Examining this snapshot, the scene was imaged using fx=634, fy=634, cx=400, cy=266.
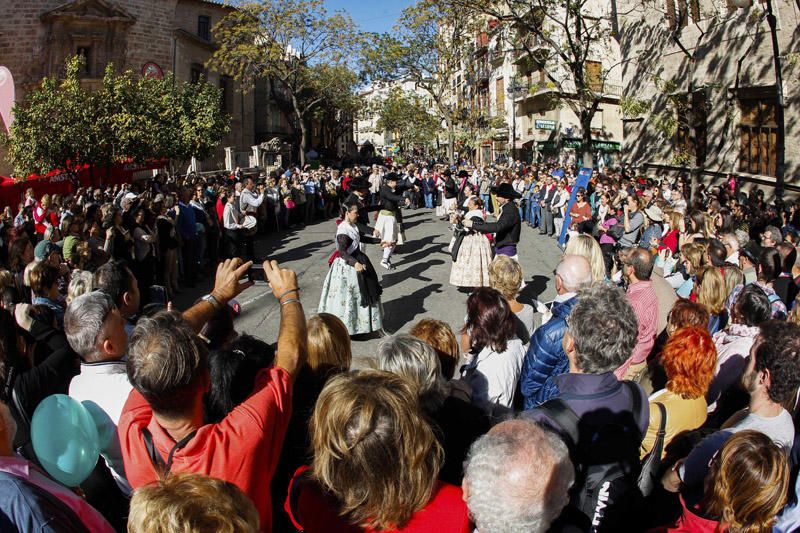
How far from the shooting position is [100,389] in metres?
2.93

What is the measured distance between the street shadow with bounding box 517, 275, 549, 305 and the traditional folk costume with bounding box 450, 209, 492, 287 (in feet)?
2.78

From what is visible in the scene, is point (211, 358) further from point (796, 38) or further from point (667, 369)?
point (796, 38)

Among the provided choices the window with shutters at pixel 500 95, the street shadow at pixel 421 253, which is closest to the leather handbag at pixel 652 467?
the street shadow at pixel 421 253

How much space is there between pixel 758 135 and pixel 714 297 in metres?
13.5

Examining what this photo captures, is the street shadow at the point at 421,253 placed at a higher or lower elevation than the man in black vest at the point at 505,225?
lower

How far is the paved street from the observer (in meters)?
8.92

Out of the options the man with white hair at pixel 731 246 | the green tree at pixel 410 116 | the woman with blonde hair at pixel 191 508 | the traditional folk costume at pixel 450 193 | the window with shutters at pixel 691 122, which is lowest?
the woman with blonde hair at pixel 191 508

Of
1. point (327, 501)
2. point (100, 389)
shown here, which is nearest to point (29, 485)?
point (327, 501)

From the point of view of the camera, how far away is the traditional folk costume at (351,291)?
7.75 metres

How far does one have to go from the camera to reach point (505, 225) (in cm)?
877

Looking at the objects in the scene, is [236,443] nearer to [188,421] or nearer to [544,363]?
[188,421]

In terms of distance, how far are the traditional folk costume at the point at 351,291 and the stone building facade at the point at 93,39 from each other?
25946mm

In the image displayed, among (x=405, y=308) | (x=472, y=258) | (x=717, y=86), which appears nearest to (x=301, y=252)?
(x=405, y=308)

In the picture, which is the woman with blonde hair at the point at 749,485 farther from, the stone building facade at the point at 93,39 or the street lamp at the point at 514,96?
the street lamp at the point at 514,96
